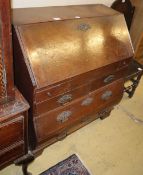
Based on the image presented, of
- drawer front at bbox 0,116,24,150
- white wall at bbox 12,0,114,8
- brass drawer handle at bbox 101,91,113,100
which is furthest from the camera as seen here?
brass drawer handle at bbox 101,91,113,100

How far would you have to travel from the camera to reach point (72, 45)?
148 centimetres

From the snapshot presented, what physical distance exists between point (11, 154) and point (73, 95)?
64 centimetres

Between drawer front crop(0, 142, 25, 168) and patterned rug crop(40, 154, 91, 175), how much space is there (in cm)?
41

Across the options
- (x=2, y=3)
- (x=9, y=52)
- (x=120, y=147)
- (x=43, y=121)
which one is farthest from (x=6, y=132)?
(x=120, y=147)

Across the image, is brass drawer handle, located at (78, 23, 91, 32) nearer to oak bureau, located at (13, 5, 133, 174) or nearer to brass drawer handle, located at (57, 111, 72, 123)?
oak bureau, located at (13, 5, 133, 174)

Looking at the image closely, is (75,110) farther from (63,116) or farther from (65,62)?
(65,62)

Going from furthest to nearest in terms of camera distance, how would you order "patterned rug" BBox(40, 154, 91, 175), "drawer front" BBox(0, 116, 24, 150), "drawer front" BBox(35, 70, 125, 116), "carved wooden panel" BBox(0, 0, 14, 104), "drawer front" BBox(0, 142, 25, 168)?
"patterned rug" BBox(40, 154, 91, 175) < "drawer front" BBox(35, 70, 125, 116) < "drawer front" BBox(0, 142, 25, 168) < "drawer front" BBox(0, 116, 24, 150) < "carved wooden panel" BBox(0, 0, 14, 104)

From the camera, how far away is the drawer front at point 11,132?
1224 millimetres

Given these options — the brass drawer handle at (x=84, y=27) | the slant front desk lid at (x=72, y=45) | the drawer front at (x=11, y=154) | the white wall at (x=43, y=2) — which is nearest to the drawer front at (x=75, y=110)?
the drawer front at (x=11, y=154)

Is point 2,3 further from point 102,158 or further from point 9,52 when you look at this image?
point 102,158

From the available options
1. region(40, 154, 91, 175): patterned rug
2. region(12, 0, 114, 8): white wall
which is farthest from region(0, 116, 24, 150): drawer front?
region(12, 0, 114, 8): white wall

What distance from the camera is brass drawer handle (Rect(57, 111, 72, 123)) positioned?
1646 millimetres

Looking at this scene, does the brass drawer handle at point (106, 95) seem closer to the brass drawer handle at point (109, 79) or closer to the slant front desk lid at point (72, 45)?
the brass drawer handle at point (109, 79)

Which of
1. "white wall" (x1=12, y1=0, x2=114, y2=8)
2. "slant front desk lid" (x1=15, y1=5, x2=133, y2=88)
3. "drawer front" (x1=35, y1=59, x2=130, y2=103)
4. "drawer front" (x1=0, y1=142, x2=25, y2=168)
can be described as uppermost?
"white wall" (x1=12, y1=0, x2=114, y2=8)
